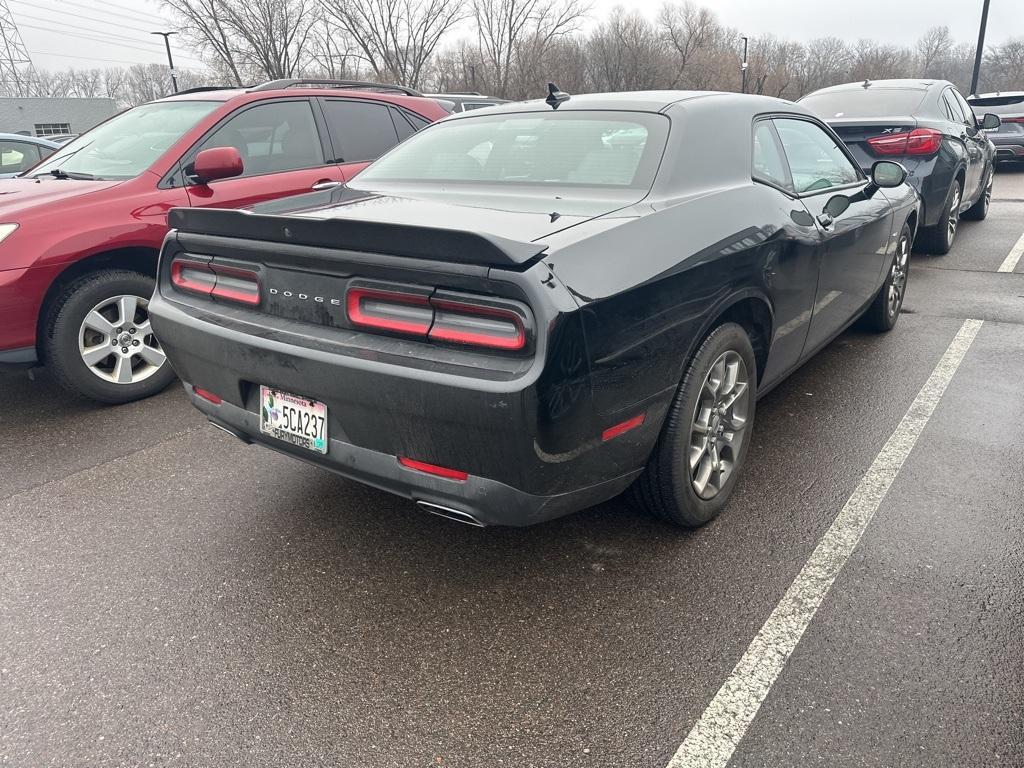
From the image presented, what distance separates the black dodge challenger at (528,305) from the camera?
209 centimetres

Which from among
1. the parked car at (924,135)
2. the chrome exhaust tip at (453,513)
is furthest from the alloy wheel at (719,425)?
the parked car at (924,135)

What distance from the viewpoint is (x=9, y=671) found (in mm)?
2234

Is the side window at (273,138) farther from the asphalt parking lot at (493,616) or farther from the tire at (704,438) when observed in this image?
the tire at (704,438)

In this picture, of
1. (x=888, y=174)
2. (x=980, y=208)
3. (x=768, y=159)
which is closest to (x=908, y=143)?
(x=888, y=174)

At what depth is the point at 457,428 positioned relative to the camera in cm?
212

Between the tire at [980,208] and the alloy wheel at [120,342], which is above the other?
the alloy wheel at [120,342]

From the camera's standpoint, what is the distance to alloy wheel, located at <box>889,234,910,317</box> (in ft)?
16.5

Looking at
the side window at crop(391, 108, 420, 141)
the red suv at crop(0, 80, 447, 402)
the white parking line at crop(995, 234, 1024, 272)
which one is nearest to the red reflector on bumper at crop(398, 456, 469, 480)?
the red suv at crop(0, 80, 447, 402)

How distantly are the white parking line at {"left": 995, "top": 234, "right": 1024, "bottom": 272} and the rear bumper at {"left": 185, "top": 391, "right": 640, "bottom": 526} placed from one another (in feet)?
21.2

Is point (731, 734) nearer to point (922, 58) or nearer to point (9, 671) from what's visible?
point (9, 671)

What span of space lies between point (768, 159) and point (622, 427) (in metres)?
1.75

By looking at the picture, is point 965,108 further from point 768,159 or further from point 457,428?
point 457,428

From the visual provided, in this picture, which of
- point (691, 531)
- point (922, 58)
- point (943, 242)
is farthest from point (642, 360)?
point (922, 58)

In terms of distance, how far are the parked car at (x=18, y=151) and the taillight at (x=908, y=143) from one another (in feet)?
29.3
